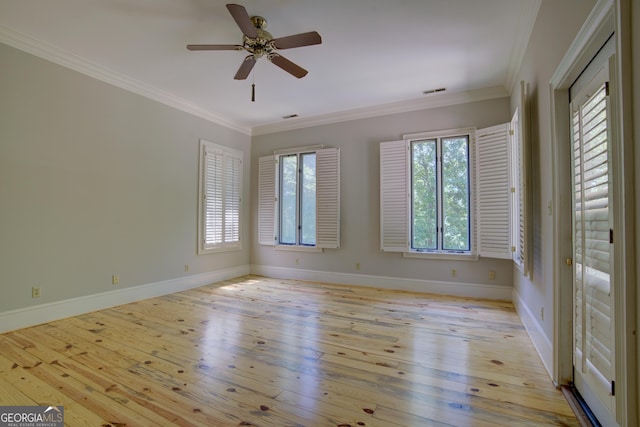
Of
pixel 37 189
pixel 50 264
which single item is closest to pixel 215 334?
pixel 50 264

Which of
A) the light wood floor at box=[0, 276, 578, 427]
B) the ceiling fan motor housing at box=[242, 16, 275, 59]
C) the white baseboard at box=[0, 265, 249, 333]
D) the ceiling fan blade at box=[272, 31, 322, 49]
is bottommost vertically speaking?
the light wood floor at box=[0, 276, 578, 427]

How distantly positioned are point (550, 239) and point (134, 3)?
12.9 feet

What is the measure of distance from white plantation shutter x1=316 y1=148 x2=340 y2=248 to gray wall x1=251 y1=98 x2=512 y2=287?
113mm

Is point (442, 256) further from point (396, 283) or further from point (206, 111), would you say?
point (206, 111)

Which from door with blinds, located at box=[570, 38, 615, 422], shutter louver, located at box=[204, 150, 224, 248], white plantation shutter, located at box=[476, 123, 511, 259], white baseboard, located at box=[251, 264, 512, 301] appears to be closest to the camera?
door with blinds, located at box=[570, 38, 615, 422]

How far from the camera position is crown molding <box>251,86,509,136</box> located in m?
4.20

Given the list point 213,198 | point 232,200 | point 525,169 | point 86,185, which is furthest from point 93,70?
point 525,169

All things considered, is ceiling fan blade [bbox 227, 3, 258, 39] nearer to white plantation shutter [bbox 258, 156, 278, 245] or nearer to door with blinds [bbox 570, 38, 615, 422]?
door with blinds [bbox 570, 38, 615, 422]

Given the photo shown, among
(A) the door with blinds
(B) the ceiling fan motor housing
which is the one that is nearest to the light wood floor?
(A) the door with blinds

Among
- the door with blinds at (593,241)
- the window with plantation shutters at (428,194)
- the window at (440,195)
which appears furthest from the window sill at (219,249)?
the door with blinds at (593,241)

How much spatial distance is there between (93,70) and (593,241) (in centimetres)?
512

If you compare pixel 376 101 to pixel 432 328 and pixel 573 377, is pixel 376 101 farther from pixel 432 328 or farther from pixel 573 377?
pixel 573 377

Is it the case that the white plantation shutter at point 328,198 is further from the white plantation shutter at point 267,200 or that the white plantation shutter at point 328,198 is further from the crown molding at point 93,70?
the crown molding at point 93,70

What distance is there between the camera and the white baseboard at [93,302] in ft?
9.84
